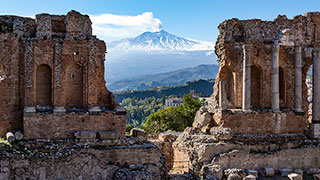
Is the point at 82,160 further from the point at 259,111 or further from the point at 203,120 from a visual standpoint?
the point at 259,111

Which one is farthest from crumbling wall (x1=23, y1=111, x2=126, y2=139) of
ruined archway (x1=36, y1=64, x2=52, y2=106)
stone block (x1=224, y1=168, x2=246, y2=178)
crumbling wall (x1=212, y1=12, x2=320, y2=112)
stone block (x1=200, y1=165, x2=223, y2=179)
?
crumbling wall (x1=212, y1=12, x2=320, y2=112)

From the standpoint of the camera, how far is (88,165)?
15875mm

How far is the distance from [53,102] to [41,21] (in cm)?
417

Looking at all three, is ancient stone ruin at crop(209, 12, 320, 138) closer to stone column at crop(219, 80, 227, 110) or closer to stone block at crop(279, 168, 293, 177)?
stone column at crop(219, 80, 227, 110)

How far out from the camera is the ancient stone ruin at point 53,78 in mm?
16797

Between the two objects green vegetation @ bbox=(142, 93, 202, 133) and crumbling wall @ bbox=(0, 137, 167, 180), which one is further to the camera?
green vegetation @ bbox=(142, 93, 202, 133)

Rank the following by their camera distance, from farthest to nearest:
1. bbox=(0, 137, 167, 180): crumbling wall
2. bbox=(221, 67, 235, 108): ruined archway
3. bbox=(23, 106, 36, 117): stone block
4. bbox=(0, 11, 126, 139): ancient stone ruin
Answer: bbox=(221, 67, 235, 108): ruined archway < bbox=(0, 11, 126, 139): ancient stone ruin < bbox=(23, 106, 36, 117): stone block < bbox=(0, 137, 167, 180): crumbling wall

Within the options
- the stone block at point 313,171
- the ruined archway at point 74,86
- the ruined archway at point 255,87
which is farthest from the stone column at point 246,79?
the ruined archway at point 74,86

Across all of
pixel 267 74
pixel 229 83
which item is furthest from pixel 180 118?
pixel 267 74

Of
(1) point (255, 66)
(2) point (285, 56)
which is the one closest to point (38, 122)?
(1) point (255, 66)

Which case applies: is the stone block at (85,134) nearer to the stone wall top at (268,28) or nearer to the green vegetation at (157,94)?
the stone wall top at (268,28)

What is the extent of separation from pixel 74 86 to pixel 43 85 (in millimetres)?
1549

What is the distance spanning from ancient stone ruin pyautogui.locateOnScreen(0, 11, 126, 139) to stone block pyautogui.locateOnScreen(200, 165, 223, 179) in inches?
183

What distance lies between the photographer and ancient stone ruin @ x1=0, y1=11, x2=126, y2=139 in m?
16.8
